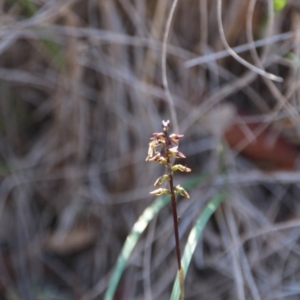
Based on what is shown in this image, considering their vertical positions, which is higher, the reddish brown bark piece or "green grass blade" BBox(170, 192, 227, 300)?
the reddish brown bark piece

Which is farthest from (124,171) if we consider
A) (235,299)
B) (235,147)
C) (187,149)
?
(235,299)

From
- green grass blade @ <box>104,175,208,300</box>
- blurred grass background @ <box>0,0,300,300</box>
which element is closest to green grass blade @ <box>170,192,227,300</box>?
green grass blade @ <box>104,175,208,300</box>

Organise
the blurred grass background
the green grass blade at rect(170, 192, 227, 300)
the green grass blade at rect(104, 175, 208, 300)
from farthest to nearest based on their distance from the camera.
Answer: the blurred grass background, the green grass blade at rect(104, 175, 208, 300), the green grass blade at rect(170, 192, 227, 300)

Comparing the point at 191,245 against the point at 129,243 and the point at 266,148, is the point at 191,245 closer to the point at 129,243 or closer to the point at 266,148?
the point at 129,243

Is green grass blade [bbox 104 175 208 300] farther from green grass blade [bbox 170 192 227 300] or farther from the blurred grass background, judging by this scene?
the blurred grass background

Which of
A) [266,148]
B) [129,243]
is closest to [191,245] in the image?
[129,243]

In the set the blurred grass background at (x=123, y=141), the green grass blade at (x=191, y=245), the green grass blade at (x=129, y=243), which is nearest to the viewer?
the green grass blade at (x=191, y=245)

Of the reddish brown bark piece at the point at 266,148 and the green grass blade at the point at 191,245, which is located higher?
the reddish brown bark piece at the point at 266,148

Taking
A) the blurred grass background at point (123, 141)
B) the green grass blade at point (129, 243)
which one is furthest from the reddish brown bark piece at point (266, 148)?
the green grass blade at point (129, 243)

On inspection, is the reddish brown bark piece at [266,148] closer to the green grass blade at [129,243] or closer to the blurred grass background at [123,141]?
the blurred grass background at [123,141]
